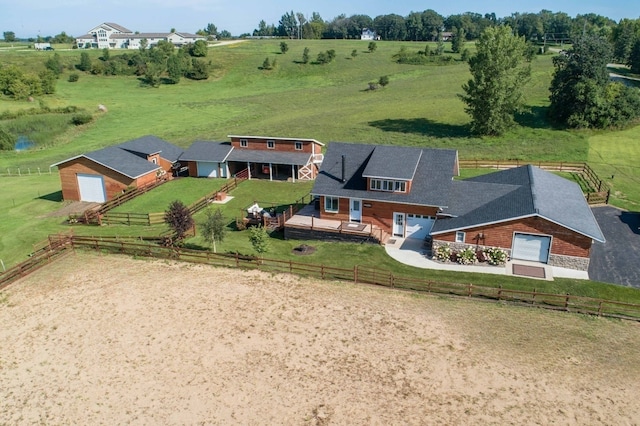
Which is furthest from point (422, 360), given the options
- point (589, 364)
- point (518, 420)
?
point (589, 364)

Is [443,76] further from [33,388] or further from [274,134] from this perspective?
[33,388]

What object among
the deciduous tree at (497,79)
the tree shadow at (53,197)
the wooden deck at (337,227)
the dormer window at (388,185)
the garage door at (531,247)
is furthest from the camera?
the deciduous tree at (497,79)

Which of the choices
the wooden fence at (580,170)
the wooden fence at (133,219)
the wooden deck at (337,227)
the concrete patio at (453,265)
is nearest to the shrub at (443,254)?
the concrete patio at (453,265)

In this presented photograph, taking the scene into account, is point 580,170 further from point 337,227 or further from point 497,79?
point 337,227

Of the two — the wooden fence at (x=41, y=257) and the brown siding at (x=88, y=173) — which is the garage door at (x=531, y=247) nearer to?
the wooden fence at (x=41, y=257)

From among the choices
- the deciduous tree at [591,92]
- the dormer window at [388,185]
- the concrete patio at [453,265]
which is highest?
the deciduous tree at [591,92]

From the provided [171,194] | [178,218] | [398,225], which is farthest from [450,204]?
[171,194]

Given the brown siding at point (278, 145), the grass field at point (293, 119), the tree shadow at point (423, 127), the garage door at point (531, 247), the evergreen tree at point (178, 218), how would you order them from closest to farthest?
the garage door at point (531, 247) → the evergreen tree at point (178, 218) → the grass field at point (293, 119) → the brown siding at point (278, 145) → the tree shadow at point (423, 127)
